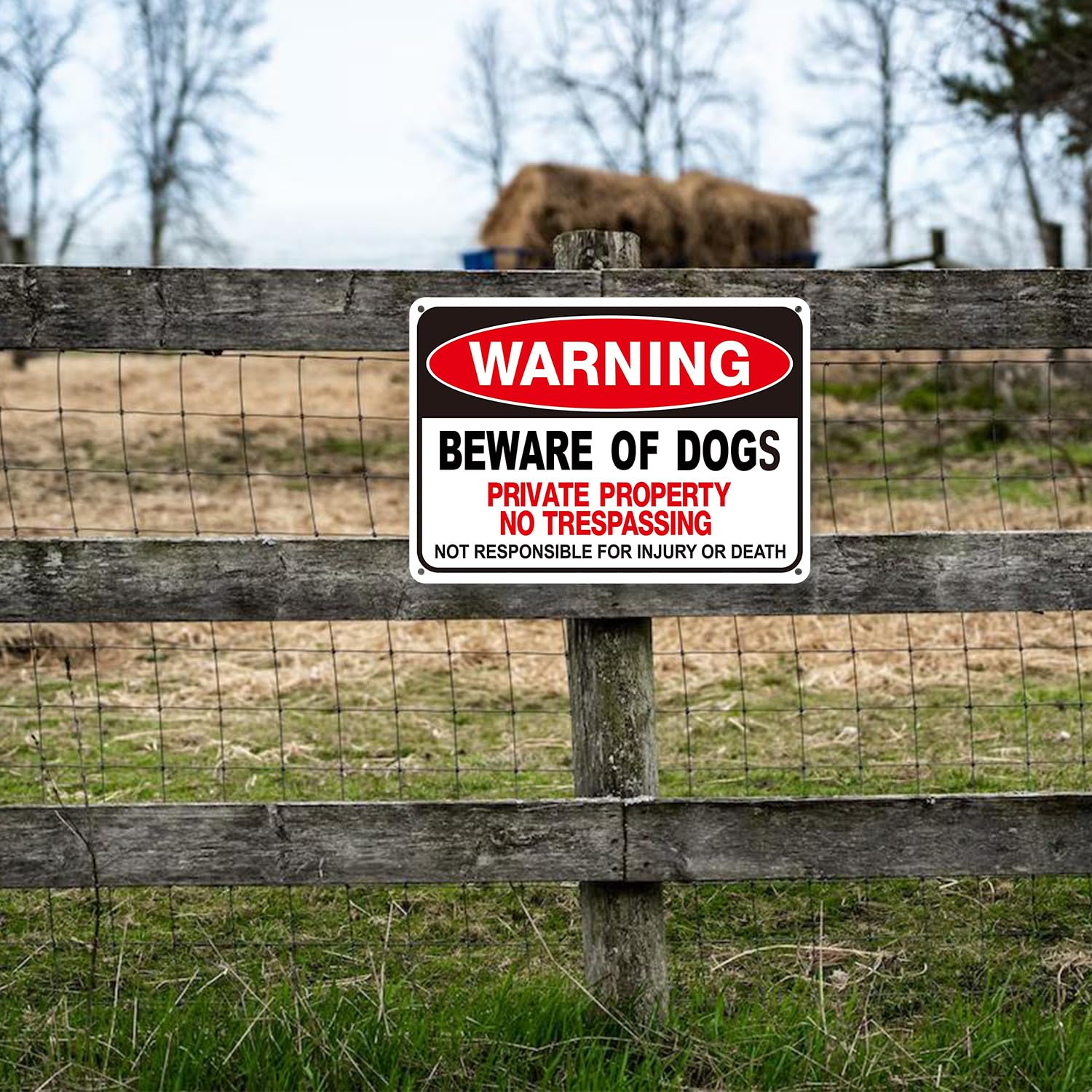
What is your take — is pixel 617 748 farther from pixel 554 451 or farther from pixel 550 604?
pixel 554 451

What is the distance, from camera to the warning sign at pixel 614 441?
353 cm

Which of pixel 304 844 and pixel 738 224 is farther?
pixel 738 224

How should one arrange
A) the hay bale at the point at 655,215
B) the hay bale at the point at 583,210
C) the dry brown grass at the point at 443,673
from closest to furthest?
the dry brown grass at the point at 443,673
the hay bale at the point at 583,210
the hay bale at the point at 655,215

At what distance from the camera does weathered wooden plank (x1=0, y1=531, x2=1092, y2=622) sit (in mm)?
3504

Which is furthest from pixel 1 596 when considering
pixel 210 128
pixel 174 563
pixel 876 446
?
pixel 210 128

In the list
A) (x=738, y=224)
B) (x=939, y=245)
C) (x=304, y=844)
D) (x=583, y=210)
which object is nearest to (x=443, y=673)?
(x=304, y=844)

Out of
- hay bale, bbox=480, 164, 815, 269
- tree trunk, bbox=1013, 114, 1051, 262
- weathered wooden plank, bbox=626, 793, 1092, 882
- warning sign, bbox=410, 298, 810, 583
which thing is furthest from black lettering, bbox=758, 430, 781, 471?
hay bale, bbox=480, 164, 815, 269

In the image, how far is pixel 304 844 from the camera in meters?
3.55

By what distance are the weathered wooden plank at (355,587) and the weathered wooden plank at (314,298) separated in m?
0.48

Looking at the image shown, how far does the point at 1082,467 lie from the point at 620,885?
37.3 feet

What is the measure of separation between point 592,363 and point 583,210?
21.1 meters

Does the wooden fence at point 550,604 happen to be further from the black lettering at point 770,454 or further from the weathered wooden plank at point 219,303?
the black lettering at point 770,454

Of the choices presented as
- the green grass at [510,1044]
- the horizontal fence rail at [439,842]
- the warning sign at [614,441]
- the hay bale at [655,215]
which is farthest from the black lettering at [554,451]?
the hay bale at [655,215]

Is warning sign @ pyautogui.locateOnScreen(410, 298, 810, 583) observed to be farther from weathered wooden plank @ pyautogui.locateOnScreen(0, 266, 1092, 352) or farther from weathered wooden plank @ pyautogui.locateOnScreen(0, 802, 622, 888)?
weathered wooden plank @ pyautogui.locateOnScreen(0, 802, 622, 888)
